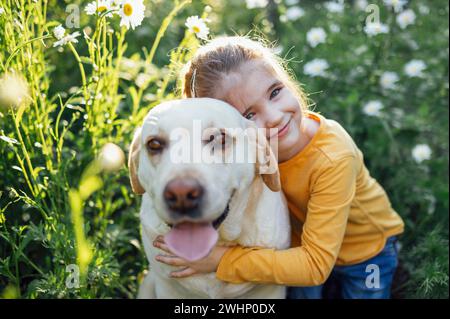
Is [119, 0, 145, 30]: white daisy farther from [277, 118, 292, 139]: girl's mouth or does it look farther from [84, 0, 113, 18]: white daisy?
[277, 118, 292, 139]: girl's mouth

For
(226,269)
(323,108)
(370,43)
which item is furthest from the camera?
(370,43)

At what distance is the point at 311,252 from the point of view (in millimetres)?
2182

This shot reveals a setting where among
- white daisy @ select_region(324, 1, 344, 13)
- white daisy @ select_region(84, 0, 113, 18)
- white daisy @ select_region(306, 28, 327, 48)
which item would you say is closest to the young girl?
white daisy @ select_region(84, 0, 113, 18)

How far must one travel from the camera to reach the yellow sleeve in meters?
2.14

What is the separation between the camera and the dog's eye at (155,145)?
6.25ft

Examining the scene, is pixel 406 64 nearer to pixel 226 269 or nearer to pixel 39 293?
pixel 226 269

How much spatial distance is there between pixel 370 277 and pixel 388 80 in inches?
62.0

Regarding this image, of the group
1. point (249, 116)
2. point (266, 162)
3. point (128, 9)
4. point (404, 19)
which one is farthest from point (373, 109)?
point (128, 9)

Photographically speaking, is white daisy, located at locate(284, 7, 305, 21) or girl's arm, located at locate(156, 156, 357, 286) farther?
white daisy, located at locate(284, 7, 305, 21)

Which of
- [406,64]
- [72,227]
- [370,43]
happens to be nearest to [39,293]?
[72,227]

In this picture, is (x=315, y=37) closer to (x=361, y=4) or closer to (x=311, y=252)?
(x=361, y=4)

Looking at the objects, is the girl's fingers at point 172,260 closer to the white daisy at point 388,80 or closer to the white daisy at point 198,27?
the white daisy at point 198,27

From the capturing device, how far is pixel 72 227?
2279 mm
